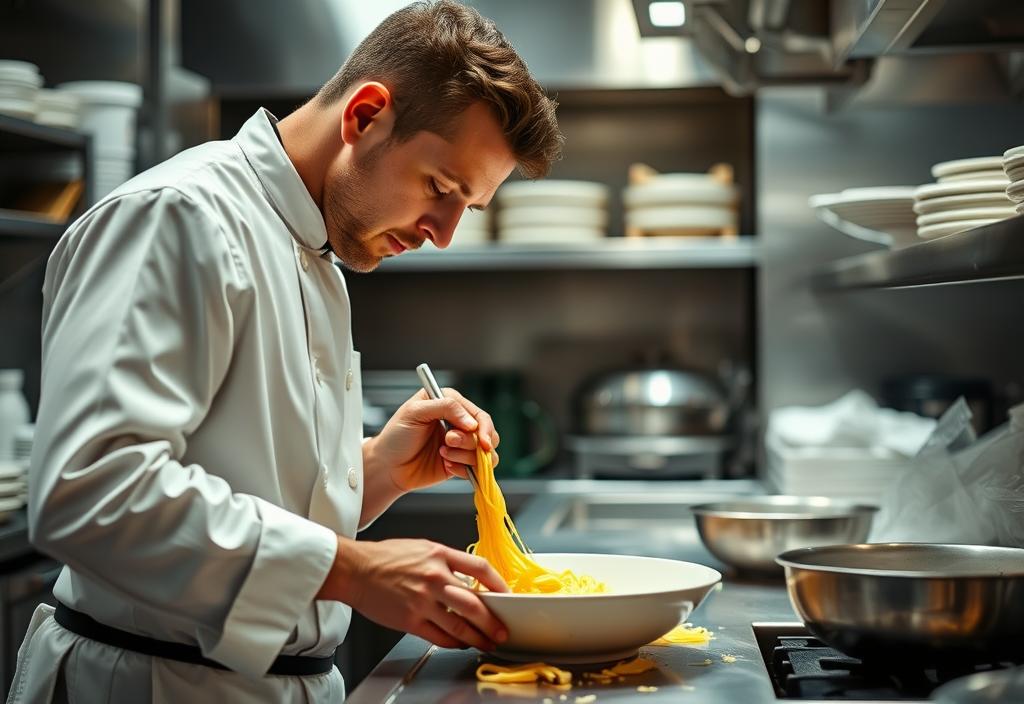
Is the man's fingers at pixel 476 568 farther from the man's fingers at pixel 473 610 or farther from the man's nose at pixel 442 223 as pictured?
the man's nose at pixel 442 223

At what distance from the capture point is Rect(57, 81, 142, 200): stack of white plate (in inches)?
123

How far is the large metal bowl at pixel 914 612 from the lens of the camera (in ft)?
3.69

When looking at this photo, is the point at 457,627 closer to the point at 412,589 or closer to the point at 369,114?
the point at 412,589

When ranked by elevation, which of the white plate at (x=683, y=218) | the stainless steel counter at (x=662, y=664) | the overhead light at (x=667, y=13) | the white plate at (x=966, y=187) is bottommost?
the stainless steel counter at (x=662, y=664)

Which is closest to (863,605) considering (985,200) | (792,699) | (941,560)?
(792,699)

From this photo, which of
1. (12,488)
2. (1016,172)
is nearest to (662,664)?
(1016,172)

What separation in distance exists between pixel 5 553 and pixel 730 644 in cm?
169

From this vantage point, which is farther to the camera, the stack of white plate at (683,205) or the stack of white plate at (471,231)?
the stack of white plate at (471,231)

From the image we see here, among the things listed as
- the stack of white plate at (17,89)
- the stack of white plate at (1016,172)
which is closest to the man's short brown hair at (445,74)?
the stack of white plate at (1016,172)

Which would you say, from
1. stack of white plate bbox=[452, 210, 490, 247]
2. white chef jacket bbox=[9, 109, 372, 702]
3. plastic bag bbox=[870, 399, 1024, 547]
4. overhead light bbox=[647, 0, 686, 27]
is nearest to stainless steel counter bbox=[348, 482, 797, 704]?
white chef jacket bbox=[9, 109, 372, 702]

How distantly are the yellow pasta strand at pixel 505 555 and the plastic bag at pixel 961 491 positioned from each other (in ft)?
1.96

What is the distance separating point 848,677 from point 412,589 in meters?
0.48

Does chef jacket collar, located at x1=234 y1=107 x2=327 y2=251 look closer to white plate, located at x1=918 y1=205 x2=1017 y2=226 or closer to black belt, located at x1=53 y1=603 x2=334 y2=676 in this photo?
black belt, located at x1=53 y1=603 x2=334 y2=676

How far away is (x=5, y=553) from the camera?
8.02 feet
